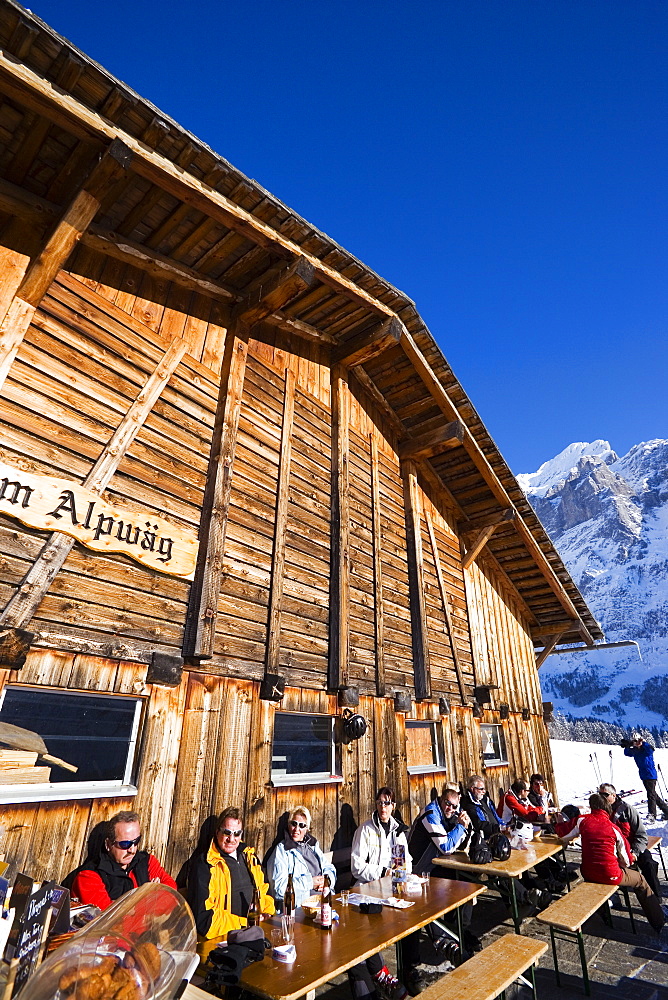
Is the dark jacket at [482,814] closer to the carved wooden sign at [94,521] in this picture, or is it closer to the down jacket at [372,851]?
the down jacket at [372,851]

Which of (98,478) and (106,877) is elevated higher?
(98,478)

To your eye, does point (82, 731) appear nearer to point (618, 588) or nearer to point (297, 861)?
point (297, 861)

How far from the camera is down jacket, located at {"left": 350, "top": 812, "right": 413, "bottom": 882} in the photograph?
5742 mm

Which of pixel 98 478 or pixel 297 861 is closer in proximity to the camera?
pixel 98 478

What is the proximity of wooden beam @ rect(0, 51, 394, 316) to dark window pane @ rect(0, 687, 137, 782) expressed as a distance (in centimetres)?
508

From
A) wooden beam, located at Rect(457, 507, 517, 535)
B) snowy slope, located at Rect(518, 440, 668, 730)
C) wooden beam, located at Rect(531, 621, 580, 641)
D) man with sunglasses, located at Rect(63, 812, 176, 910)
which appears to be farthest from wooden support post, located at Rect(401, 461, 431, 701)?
snowy slope, located at Rect(518, 440, 668, 730)

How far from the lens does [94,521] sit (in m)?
5.12

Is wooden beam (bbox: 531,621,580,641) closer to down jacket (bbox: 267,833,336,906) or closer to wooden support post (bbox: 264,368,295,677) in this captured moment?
wooden support post (bbox: 264,368,295,677)

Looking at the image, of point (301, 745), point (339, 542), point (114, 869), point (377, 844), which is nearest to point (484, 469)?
point (339, 542)

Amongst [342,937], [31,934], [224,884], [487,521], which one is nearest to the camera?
[31,934]

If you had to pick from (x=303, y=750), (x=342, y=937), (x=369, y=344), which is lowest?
(x=342, y=937)

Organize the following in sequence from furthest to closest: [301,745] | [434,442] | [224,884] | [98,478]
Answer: [434,442], [301,745], [98,478], [224,884]

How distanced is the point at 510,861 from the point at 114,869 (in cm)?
482

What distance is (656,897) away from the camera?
6.41 metres
